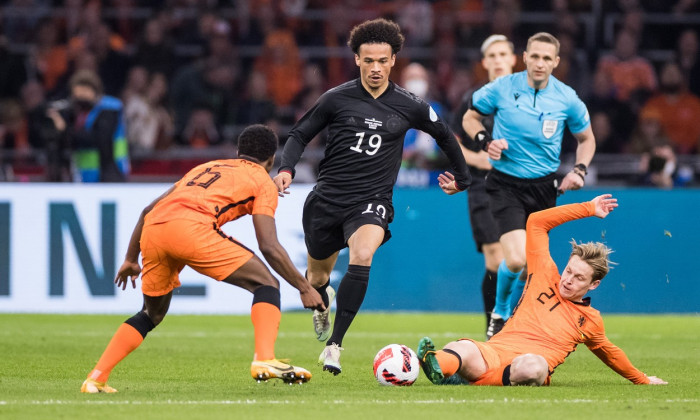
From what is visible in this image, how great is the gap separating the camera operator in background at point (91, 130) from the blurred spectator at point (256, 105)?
8.98ft

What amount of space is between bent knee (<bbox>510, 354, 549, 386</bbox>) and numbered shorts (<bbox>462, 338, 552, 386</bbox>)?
0.15 feet

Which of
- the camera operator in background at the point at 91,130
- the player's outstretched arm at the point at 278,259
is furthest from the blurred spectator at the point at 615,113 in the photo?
the player's outstretched arm at the point at 278,259

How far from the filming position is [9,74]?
55.6 ft

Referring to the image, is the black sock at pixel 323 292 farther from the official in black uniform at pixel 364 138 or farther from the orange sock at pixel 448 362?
the orange sock at pixel 448 362

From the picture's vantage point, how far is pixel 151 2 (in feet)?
61.8

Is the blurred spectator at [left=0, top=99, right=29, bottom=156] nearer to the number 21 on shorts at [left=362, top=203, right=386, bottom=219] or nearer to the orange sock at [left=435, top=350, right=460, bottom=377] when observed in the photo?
the number 21 on shorts at [left=362, top=203, right=386, bottom=219]

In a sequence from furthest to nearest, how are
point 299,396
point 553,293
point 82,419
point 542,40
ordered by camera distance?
point 542,40 < point 553,293 < point 299,396 < point 82,419

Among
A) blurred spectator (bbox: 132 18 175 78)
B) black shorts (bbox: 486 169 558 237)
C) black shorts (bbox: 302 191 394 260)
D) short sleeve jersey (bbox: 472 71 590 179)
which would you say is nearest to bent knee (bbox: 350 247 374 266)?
black shorts (bbox: 302 191 394 260)

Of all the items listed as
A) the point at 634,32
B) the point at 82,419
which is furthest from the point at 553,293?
the point at 634,32

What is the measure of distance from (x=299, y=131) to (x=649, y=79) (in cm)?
1029

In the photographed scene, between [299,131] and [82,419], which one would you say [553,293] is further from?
[82,419]

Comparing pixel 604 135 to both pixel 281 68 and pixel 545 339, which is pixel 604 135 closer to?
pixel 281 68

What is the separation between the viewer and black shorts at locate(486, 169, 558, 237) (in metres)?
9.37

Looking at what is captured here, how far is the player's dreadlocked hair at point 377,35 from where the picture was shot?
7.99 meters
